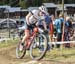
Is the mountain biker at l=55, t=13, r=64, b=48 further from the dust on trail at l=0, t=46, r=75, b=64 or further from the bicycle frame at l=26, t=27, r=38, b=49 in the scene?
the bicycle frame at l=26, t=27, r=38, b=49

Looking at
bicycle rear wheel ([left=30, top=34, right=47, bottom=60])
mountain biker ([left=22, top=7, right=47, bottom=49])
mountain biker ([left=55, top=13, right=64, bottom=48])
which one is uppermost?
mountain biker ([left=22, top=7, right=47, bottom=49])

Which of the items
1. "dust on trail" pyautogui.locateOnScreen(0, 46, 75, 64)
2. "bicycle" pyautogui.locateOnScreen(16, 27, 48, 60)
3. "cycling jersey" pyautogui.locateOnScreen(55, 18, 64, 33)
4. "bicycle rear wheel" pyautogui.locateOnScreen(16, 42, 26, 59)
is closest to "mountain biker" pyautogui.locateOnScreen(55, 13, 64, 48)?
"cycling jersey" pyautogui.locateOnScreen(55, 18, 64, 33)

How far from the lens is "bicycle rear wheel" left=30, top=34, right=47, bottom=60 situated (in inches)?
377

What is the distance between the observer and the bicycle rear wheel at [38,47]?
9570 millimetres

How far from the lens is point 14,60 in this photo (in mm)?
10094

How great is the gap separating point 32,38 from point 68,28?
4.36 meters

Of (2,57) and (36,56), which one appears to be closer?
(36,56)

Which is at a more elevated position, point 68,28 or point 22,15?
point 68,28

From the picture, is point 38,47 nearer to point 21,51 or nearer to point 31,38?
point 31,38

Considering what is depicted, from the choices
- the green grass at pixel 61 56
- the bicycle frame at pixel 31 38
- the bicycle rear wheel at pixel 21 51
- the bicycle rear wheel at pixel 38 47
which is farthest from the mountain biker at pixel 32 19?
the green grass at pixel 61 56

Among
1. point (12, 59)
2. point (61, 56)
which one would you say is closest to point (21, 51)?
point (12, 59)

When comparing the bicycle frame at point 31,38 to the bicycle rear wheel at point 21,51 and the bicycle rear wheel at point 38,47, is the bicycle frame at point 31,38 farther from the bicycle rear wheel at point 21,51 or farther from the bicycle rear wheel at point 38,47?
the bicycle rear wheel at point 21,51

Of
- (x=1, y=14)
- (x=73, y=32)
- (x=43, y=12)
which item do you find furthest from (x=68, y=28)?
(x=1, y=14)

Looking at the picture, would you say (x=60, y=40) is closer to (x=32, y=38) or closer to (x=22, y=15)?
(x=32, y=38)
